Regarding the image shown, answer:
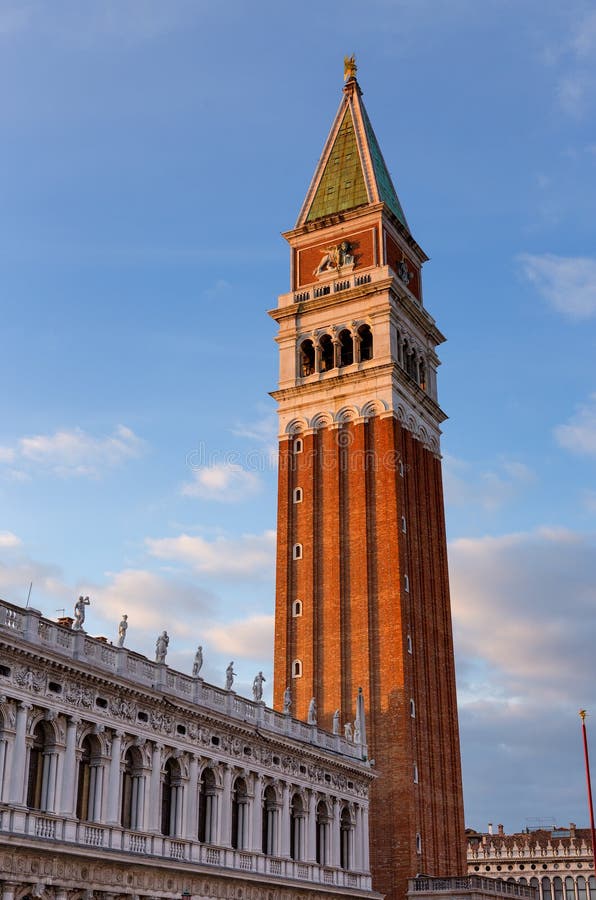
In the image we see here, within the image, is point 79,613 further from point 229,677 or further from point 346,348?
point 346,348

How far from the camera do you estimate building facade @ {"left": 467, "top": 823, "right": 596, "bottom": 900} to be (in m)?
115

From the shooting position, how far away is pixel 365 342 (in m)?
77.1

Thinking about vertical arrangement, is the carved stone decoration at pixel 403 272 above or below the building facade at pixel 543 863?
above

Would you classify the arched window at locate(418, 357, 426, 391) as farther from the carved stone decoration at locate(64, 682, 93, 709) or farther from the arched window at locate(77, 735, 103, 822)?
the arched window at locate(77, 735, 103, 822)

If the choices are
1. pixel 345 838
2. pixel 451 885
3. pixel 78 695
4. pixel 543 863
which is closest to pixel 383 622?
pixel 345 838

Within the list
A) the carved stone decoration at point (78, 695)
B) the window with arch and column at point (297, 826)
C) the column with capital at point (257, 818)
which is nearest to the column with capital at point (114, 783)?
the carved stone decoration at point (78, 695)

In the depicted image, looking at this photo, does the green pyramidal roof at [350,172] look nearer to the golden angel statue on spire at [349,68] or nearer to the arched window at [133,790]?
the golden angel statue on spire at [349,68]

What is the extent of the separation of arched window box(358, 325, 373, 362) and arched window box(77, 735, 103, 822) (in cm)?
4258

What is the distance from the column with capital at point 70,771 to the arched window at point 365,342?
143 feet

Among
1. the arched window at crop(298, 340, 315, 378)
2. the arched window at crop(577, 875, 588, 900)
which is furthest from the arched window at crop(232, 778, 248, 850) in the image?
the arched window at crop(577, 875, 588, 900)

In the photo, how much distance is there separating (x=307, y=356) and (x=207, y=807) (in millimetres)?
39991

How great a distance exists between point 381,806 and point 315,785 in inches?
389

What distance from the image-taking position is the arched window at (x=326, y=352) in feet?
256

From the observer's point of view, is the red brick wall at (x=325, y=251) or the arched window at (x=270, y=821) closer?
the arched window at (x=270, y=821)
